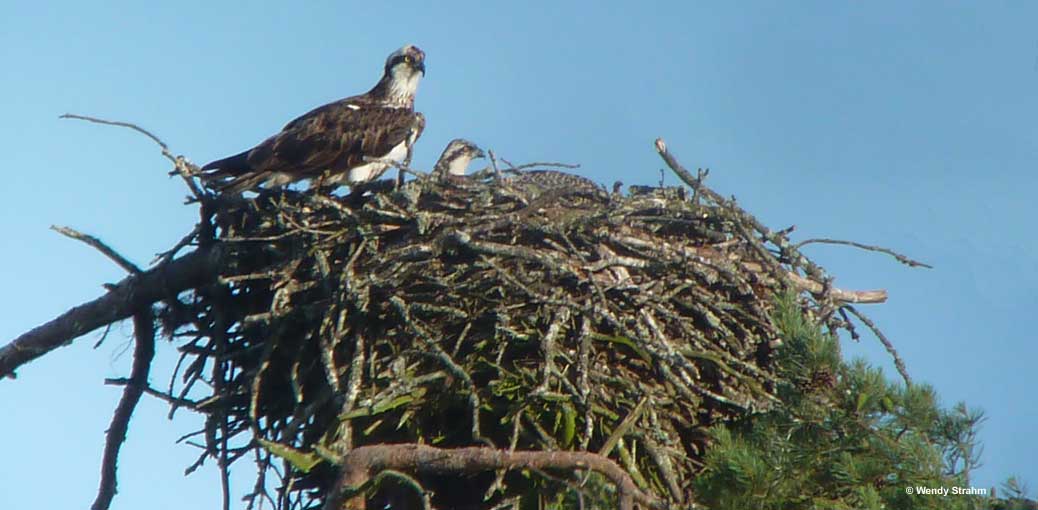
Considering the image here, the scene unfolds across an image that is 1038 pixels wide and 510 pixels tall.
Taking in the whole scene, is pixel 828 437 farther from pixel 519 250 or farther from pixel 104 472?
pixel 104 472

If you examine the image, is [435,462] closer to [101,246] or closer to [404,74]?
[101,246]

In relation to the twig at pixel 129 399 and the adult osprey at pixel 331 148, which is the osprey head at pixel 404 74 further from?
the twig at pixel 129 399

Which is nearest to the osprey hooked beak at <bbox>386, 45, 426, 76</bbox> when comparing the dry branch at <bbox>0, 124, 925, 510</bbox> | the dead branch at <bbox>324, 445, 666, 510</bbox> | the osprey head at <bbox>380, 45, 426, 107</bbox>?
the osprey head at <bbox>380, 45, 426, 107</bbox>

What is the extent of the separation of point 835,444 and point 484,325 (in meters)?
2.70

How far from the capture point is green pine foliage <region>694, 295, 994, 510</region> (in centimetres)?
462

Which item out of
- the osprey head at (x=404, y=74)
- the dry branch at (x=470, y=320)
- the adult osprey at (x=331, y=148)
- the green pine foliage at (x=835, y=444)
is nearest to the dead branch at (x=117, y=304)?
the dry branch at (x=470, y=320)

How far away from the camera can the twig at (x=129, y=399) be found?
7596 mm

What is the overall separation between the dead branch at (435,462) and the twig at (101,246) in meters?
2.84

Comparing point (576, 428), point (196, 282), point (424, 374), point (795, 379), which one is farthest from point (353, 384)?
point (795, 379)

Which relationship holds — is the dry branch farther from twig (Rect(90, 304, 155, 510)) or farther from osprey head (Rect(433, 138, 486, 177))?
osprey head (Rect(433, 138, 486, 177))

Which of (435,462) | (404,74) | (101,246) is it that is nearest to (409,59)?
(404,74)

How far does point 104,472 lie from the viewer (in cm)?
763

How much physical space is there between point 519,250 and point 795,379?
2657mm

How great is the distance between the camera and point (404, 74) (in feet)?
33.6
